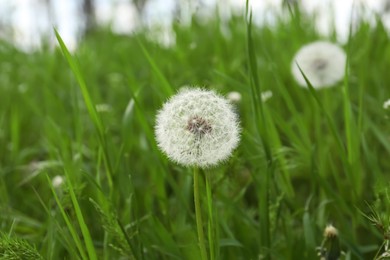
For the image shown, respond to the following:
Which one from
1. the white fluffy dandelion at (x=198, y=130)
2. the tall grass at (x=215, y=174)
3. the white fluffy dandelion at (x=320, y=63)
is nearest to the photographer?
the white fluffy dandelion at (x=198, y=130)

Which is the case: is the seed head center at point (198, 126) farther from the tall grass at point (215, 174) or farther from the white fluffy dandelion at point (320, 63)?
the white fluffy dandelion at point (320, 63)

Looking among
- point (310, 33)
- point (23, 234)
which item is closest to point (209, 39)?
point (310, 33)

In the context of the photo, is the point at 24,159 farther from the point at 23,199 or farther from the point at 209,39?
the point at 209,39

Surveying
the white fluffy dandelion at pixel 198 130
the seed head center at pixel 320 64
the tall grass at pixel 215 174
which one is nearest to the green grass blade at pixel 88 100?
the tall grass at pixel 215 174

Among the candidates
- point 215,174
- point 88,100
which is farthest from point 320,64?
point 88,100

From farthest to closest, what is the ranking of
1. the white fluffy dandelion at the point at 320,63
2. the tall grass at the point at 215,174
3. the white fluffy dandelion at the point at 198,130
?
the white fluffy dandelion at the point at 320,63, the tall grass at the point at 215,174, the white fluffy dandelion at the point at 198,130

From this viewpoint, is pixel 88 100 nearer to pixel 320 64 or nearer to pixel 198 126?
pixel 198 126
